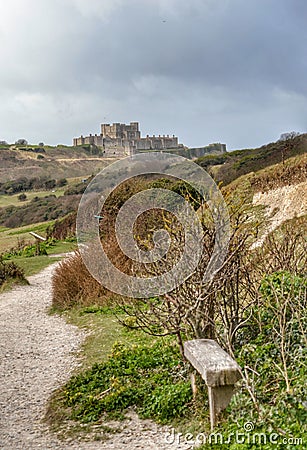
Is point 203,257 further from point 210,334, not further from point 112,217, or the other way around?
point 112,217

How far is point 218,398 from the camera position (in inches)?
167

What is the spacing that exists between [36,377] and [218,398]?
116 inches

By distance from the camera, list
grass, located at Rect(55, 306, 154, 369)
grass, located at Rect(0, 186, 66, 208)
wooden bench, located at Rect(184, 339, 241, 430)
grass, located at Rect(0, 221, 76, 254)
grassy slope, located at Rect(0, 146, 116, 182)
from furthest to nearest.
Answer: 1. grassy slope, located at Rect(0, 146, 116, 182)
2. grass, located at Rect(0, 186, 66, 208)
3. grass, located at Rect(0, 221, 76, 254)
4. grass, located at Rect(55, 306, 154, 369)
5. wooden bench, located at Rect(184, 339, 241, 430)

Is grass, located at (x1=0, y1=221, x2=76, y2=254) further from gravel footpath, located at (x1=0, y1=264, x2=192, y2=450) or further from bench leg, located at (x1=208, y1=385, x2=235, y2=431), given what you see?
bench leg, located at (x1=208, y1=385, x2=235, y2=431)

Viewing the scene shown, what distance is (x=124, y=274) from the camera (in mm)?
9805

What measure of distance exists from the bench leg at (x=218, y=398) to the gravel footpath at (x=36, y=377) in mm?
336

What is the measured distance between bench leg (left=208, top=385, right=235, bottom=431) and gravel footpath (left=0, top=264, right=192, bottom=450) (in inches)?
13.2

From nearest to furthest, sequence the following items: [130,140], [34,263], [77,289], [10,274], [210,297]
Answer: [210,297] < [77,289] < [10,274] < [34,263] < [130,140]

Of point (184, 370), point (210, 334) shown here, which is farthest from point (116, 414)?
point (210, 334)

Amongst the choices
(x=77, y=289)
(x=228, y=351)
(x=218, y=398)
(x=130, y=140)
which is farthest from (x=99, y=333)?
(x=130, y=140)

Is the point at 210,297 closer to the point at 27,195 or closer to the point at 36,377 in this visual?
the point at 36,377

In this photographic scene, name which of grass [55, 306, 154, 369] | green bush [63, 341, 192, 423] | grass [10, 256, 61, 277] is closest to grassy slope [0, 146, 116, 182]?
grass [10, 256, 61, 277]

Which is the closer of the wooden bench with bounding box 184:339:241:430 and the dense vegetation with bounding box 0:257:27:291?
the wooden bench with bounding box 184:339:241:430

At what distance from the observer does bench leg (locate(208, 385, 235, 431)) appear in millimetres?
4215
